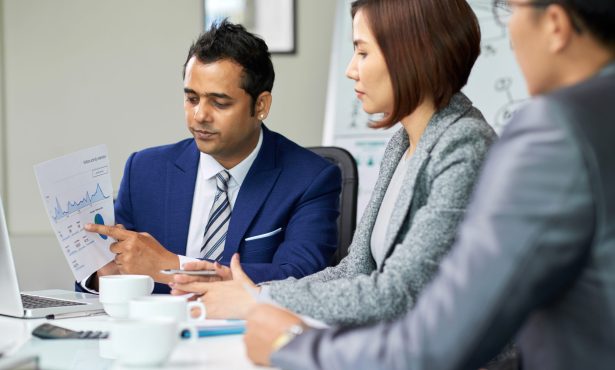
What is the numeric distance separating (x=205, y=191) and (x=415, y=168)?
102 cm

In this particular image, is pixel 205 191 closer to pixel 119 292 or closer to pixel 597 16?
pixel 119 292

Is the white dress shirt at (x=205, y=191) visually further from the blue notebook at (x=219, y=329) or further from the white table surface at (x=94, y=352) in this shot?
the blue notebook at (x=219, y=329)

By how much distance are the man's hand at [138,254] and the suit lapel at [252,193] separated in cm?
24

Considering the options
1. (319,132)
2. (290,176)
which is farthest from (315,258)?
(319,132)

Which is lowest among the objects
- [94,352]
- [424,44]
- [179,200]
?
[179,200]

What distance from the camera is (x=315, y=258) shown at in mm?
2123

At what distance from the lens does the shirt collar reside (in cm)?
234

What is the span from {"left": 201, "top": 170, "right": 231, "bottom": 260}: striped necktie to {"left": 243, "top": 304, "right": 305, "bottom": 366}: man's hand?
1.12m

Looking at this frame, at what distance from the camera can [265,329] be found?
1093 mm

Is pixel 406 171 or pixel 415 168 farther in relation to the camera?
pixel 406 171

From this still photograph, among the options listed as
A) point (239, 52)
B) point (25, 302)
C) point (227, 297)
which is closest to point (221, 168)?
point (239, 52)

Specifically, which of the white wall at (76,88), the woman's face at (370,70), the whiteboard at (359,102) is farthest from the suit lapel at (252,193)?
the white wall at (76,88)

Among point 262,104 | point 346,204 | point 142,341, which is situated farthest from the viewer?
point 346,204

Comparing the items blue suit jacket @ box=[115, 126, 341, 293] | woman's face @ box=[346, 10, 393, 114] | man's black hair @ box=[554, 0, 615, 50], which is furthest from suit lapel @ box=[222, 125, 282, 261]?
man's black hair @ box=[554, 0, 615, 50]
